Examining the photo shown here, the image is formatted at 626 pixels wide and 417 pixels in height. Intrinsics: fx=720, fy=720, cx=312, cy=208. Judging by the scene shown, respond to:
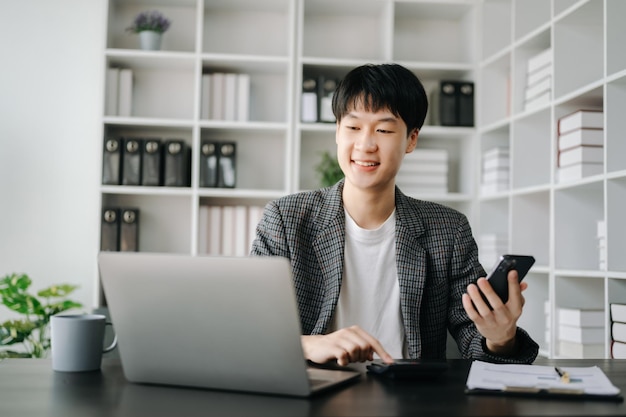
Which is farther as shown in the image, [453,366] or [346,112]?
[346,112]

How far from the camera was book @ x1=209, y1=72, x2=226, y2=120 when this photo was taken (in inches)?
149

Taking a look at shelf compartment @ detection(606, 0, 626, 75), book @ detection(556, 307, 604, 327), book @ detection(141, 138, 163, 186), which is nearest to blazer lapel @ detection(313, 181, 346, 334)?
shelf compartment @ detection(606, 0, 626, 75)

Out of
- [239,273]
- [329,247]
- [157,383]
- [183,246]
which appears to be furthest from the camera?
[183,246]

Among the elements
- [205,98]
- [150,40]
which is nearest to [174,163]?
[205,98]

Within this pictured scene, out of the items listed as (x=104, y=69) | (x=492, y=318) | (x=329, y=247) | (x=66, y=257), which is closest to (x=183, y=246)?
(x=66, y=257)

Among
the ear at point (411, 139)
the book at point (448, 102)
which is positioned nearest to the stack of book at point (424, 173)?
the book at point (448, 102)

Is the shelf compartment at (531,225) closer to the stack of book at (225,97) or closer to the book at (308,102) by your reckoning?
the book at (308,102)

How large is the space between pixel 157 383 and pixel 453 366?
511 mm

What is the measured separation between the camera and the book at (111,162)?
365 centimetres

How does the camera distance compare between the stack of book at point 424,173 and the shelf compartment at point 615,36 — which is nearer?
the shelf compartment at point 615,36

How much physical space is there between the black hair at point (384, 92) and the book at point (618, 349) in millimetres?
1252

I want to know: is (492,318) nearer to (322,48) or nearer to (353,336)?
(353,336)

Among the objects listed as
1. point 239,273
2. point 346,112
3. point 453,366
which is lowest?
point 453,366

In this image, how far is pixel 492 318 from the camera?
133 centimetres
